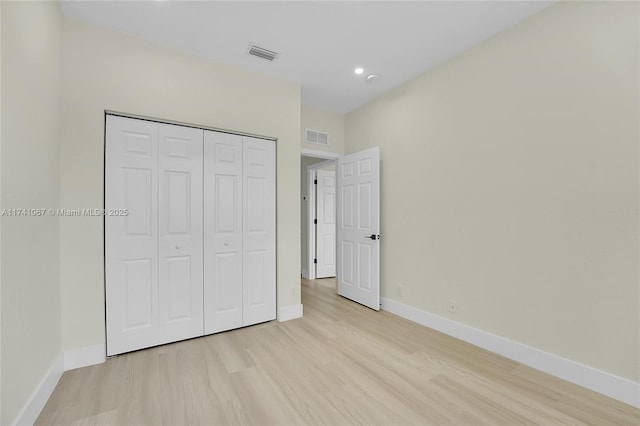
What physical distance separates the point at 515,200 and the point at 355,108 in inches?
99.0

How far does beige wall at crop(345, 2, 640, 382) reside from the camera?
1.83m

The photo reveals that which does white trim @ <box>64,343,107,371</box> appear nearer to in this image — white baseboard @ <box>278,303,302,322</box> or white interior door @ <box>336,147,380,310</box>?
white baseboard @ <box>278,303,302,322</box>

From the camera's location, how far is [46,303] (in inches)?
73.0

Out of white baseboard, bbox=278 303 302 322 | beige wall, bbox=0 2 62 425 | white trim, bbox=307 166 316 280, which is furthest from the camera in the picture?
white trim, bbox=307 166 316 280

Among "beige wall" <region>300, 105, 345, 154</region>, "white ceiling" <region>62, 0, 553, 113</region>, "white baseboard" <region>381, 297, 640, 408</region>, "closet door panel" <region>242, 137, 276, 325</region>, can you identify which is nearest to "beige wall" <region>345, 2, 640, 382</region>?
"white baseboard" <region>381, 297, 640, 408</region>

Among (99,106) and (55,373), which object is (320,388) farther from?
(99,106)

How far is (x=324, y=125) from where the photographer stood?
412 cm

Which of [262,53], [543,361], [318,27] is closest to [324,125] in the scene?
[262,53]

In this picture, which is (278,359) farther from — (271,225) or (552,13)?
(552,13)

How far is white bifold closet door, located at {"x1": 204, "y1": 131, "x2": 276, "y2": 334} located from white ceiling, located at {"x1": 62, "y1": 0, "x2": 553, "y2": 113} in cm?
86

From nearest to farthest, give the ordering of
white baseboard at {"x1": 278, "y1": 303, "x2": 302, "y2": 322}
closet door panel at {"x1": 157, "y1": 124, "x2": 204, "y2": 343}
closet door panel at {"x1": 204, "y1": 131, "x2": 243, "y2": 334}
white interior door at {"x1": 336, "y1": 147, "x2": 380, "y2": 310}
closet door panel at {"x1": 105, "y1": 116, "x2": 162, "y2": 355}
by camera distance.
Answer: closet door panel at {"x1": 105, "y1": 116, "x2": 162, "y2": 355} → closet door panel at {"x1": 157, "y1": 124, "x2": 204, "y2": 343} → closet door panel at {"x1": 204, "y1": 131, "x2": 243, "y2": 334} → white baseboard at {"x1": 278, "y1": 303, "x2": 302, "y2": 322} → white interior door at {"x1": 336, "y1": 147, "x2": 380, "y2": 310}

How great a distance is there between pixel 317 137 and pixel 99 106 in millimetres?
2501

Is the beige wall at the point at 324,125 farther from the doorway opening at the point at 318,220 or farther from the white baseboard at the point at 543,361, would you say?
the white baseboard at the point at 543,361

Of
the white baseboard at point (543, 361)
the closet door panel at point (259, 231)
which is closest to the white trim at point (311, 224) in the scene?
the closet door panel at point (259, 231)
